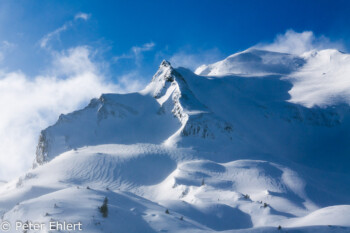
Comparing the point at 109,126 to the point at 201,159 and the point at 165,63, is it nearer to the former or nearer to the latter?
the point at 201,159

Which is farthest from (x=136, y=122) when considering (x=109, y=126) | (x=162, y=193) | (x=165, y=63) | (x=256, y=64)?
(x=256, y=64)

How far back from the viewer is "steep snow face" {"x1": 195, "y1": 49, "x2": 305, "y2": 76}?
87188 mm

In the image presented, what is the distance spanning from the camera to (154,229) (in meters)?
12.9

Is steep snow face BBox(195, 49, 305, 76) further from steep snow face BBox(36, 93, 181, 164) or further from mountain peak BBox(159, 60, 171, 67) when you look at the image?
steep snow face BBox(36, 93, 181, 164)

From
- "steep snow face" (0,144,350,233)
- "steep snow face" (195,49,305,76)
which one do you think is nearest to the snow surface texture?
"steep snow face" (0,144,350,233)

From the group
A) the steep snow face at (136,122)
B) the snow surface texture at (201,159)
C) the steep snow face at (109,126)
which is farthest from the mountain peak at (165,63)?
the steep snow face at (109,126)

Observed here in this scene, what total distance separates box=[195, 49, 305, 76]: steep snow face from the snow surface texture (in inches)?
155

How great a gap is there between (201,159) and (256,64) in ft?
183

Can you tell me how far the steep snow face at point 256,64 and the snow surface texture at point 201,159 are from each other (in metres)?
3.93

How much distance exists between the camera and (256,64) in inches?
3565

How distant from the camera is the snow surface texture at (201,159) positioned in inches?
582

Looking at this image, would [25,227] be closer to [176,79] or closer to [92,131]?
[92,131]

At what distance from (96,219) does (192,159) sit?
94.3 ft

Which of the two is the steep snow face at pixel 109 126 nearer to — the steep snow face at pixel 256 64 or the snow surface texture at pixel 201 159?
the snow surface texture at pixel 201 159
